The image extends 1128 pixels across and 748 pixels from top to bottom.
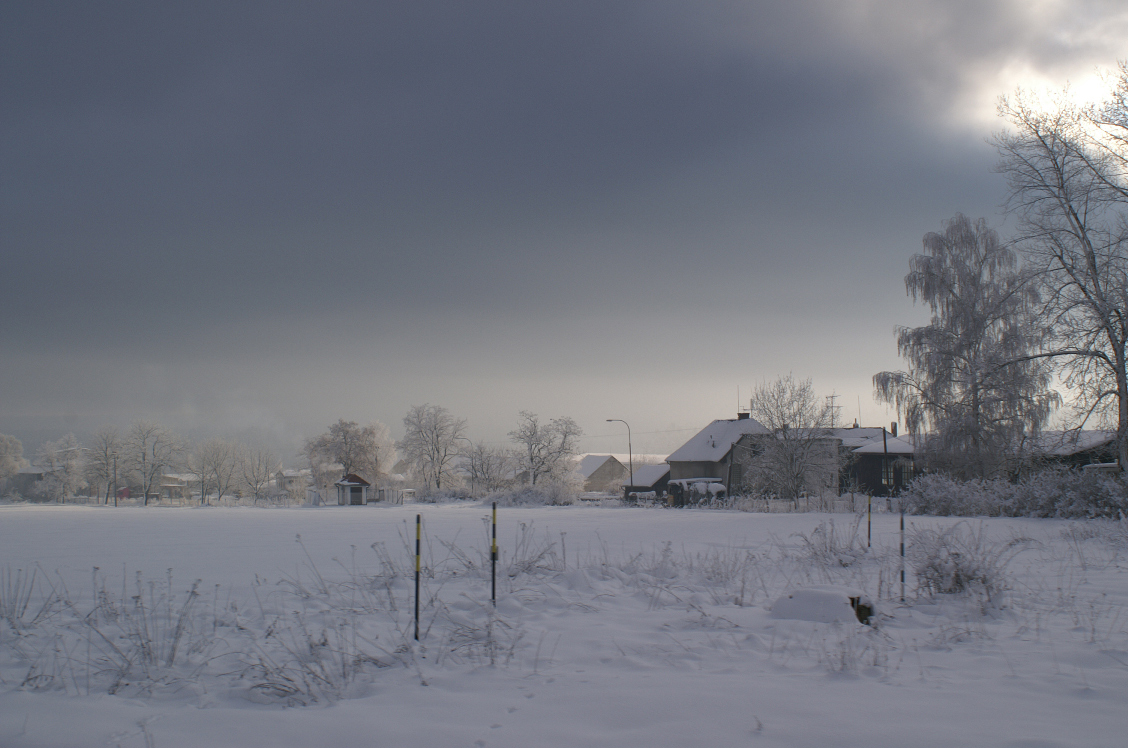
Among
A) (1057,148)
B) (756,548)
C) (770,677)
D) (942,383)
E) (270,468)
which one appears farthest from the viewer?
(270,468)

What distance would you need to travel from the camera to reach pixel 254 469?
318ft

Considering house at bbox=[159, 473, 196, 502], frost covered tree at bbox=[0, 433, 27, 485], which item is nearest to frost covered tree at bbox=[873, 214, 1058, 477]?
house at bbox=[159, 473, 196, 502]

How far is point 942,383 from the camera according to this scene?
31.9m

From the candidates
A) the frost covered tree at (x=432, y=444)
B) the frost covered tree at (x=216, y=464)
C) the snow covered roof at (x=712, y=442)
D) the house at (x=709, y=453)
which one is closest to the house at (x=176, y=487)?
the frost covered tree at (x=216, y=464)

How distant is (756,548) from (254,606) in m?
9.42

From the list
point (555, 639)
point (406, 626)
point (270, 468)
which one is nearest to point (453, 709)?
point (555, 639)

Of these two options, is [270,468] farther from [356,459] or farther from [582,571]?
[582,571]

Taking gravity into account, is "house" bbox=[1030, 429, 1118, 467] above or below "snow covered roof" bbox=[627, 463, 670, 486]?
above

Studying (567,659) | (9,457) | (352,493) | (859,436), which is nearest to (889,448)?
(859,436)

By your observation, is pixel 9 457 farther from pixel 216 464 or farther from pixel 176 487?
pixel 216 464

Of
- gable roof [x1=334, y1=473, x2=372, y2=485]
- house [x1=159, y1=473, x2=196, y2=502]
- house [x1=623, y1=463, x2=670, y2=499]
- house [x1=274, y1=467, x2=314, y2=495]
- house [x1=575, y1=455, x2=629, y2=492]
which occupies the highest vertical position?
gable roof [x1=334, y1=473, x2=372, y2=485]

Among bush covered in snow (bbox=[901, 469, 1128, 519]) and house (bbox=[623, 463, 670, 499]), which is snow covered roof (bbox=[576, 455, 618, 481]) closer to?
house (bbox=[623, 463, 670, 499])

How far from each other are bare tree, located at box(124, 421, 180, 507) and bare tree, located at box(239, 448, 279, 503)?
16.9 m

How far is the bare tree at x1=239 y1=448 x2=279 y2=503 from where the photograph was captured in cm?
9600
